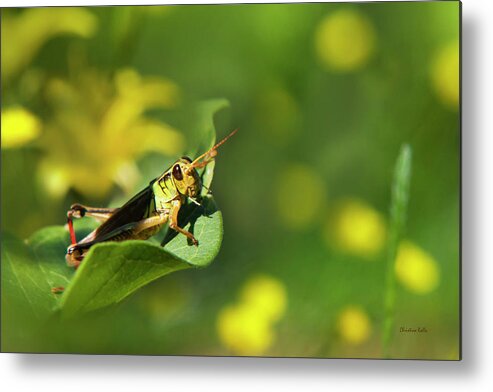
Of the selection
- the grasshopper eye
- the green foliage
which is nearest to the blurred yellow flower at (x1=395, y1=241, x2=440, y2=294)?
the green foliage

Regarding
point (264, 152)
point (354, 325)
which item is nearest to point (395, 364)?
point (354, 325)

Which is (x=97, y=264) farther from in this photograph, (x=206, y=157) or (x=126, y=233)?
(x=206, y=157)

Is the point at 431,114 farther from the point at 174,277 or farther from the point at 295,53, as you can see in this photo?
the point at 174,277

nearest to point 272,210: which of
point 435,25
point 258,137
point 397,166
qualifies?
point 258,137

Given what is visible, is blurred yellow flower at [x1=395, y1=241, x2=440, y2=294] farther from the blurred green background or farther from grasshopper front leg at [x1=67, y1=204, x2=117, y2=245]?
grasshopper front leg at [x1=67, y1=204, x2=117, y2=245]

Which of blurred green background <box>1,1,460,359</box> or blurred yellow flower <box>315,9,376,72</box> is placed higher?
blurred yellow flower <box>315,9,376,72</box>

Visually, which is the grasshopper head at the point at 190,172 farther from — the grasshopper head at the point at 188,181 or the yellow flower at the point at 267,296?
the yellow flower at the point at 267,296

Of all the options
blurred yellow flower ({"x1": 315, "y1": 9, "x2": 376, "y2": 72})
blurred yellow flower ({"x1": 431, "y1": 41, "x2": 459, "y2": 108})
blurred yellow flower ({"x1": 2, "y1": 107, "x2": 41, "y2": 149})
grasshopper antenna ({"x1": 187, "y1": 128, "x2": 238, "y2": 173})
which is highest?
blurred yellow flower ({"x1": 315, "y1": 9, "x2": 376, "y2": 72})
